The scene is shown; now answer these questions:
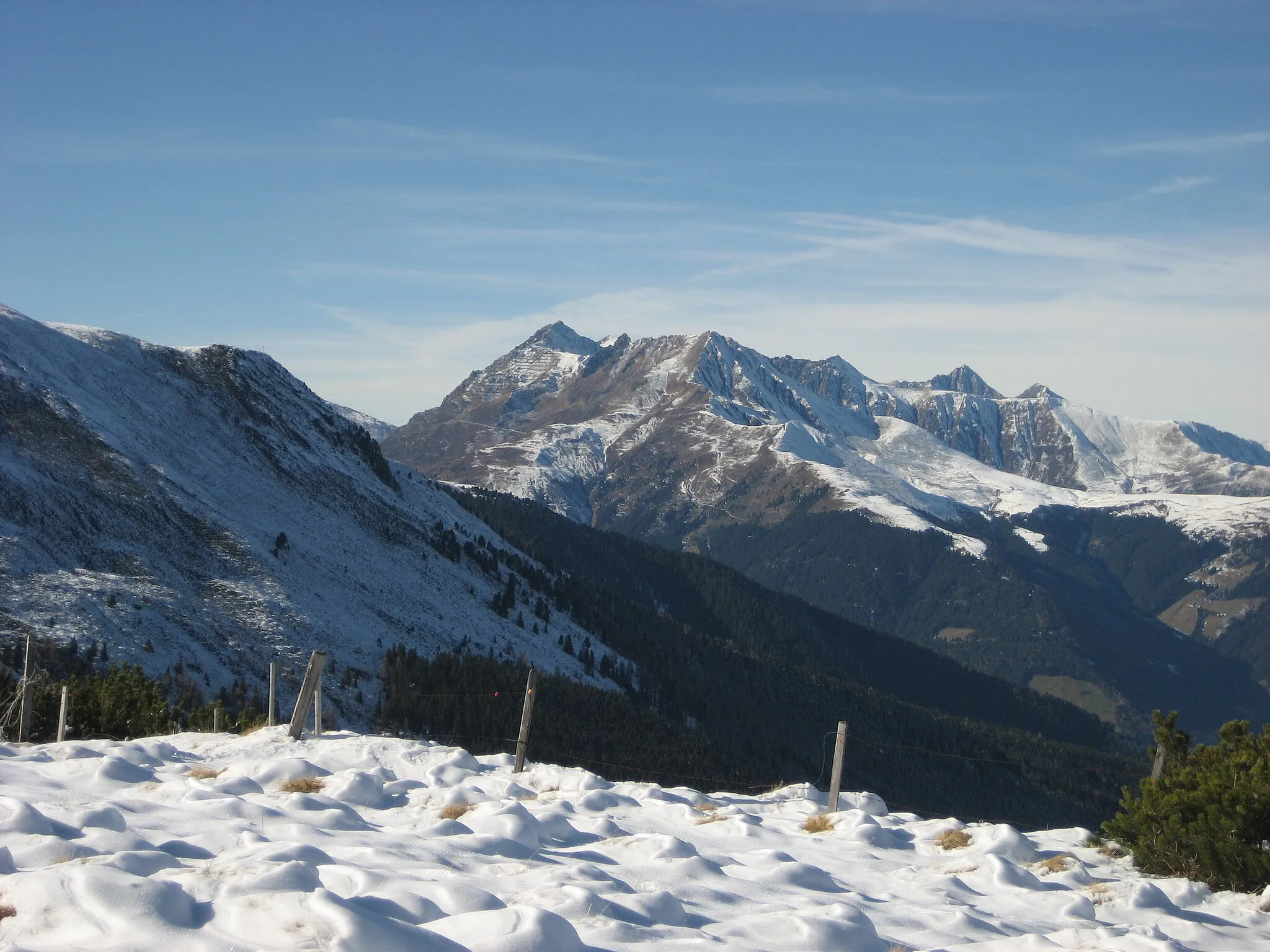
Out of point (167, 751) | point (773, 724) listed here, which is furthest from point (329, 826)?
point (773, 724)

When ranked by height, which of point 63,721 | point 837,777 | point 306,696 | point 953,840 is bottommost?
point 63,721

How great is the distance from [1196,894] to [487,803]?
14.1 meters

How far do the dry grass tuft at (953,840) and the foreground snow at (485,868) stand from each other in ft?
0.94

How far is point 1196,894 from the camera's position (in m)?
20.8

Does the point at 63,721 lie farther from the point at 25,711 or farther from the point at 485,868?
the point at 485,868

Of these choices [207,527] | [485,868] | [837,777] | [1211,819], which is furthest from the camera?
[207,527]

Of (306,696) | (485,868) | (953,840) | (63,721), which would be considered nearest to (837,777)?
(953,840)

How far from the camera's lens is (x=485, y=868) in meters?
18.5

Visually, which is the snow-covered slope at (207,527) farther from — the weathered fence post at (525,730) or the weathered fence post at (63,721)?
the weathered fence post at (525,730)

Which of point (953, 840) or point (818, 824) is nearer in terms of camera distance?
point (953, 840)

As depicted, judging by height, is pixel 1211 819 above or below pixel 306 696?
above

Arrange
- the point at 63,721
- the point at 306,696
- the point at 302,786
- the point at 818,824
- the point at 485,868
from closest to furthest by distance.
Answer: the point at 485,868 < the point at 302,786 < the point at 818,824 < the point at 306,696 < the point at 63,721

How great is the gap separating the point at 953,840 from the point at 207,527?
103151 mm

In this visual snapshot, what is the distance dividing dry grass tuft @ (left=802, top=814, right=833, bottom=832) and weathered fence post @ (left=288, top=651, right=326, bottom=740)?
1312cm
